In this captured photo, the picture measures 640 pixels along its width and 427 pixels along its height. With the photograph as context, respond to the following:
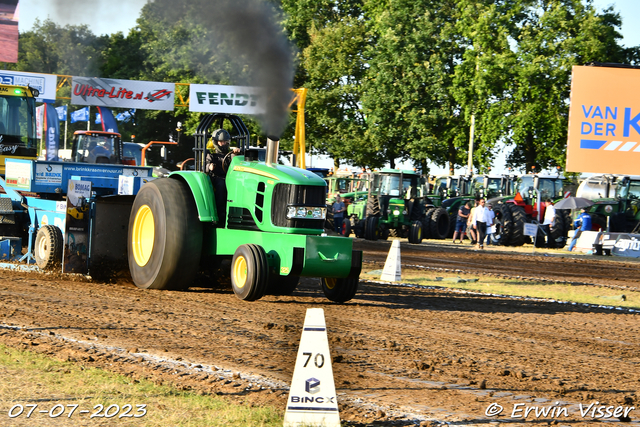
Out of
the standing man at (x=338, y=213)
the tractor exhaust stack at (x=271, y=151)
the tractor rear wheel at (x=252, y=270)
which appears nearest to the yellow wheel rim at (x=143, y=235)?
the tractor rear wheel at (x=252, y=270)

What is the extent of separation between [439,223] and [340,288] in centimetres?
2051

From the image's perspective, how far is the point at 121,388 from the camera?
17.5ft

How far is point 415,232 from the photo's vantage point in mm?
27156

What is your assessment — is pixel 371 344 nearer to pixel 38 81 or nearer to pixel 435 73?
pixel 38 81

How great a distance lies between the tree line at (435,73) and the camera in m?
38.8

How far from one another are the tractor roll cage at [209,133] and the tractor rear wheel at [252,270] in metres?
1.57

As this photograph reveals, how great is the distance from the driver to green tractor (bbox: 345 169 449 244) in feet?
54.7

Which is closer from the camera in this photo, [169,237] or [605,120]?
[169,237]

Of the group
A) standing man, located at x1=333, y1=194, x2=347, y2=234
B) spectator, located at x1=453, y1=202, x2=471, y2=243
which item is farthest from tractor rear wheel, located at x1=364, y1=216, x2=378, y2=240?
spectator, located at x1=453, y1=202, x2=471, y2=243

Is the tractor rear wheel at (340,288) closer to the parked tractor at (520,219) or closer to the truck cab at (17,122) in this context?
the truck cab at (17,122)

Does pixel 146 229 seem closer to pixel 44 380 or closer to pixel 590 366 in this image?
pixel 44 380

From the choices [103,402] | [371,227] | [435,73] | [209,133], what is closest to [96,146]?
[371,227]

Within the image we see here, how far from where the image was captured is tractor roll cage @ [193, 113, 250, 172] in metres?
10.2

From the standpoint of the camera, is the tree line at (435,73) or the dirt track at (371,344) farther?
the tree line at (435,73)
